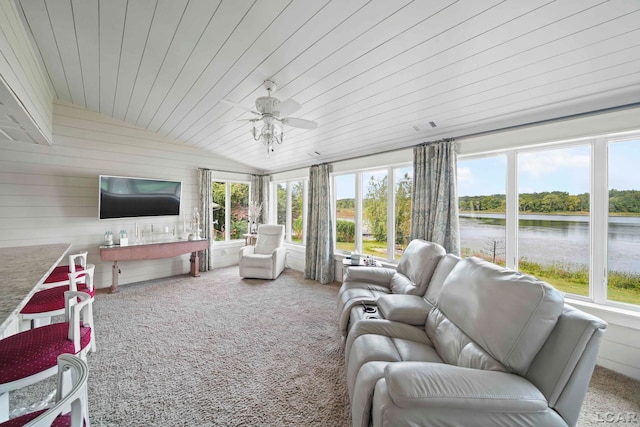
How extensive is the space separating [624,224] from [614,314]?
77cm

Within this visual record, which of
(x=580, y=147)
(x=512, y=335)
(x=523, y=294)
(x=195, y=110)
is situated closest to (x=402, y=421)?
(x=512, y=335)

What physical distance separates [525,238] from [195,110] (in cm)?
425

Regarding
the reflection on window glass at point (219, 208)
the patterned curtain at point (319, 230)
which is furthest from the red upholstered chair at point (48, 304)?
the reflection on window glass at point (219, 208)

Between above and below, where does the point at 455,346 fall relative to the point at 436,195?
below

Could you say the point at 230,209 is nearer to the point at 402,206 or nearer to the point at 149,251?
the point at 149,251

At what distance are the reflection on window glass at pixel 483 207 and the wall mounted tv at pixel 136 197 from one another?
4.82 m

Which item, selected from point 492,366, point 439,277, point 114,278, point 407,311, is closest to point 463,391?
point 492,366

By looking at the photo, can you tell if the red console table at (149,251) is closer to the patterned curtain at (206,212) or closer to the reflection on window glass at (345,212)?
the patterned curtain at (206,212)

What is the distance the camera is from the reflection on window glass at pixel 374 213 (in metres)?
4.09

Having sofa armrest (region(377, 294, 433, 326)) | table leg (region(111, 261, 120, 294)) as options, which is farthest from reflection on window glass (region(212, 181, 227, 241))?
sofa armrest (region(377, 294, 433, 326))

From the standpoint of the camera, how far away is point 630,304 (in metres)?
2.13

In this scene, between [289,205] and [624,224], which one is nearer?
[624,224]

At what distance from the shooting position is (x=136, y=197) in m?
4.32

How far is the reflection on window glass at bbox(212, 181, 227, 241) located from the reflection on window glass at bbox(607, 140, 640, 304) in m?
6.02
